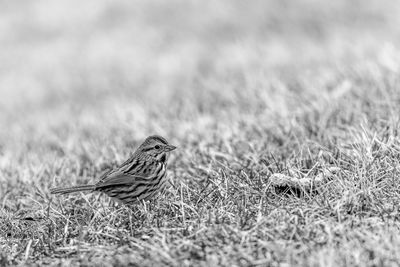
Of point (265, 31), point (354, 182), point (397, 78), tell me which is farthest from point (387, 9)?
point (354, 182)

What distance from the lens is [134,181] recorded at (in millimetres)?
5848

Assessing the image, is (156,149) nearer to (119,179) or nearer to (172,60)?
(119,179)

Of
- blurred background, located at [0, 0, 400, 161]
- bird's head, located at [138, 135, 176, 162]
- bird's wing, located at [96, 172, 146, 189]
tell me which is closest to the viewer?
bird's wing, located at [96, 172, 146, 189]

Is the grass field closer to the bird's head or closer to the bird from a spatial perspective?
the bird

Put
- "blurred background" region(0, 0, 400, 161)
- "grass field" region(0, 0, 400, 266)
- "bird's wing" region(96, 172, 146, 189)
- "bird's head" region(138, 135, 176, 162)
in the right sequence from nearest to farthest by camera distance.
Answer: "grass field" region(0, 0, 400, 266), "bird's wing" region(96, 172, 146, 189), "bird's head" region(138, 135, 176, 162), "blurred background" region(0, 0, 400, 161)

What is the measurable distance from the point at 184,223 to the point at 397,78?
3982 mm

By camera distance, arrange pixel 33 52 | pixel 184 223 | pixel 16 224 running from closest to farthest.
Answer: pixel 184 223 < pixel 16 224 < pixel 33 52

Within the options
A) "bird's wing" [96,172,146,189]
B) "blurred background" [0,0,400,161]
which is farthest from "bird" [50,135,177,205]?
"blurred background" [0,0,400,161]

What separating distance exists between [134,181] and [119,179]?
0.39 ft

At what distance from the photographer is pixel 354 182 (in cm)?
483

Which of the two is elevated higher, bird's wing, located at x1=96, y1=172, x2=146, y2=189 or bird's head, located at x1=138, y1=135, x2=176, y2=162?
bird's head, located at x1=138, y1=135, x2=176, y2=162

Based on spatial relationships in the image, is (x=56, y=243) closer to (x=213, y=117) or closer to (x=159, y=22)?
(x=213, y=117)

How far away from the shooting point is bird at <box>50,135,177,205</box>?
570 cm

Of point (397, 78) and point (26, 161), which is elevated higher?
point (397, 78)
